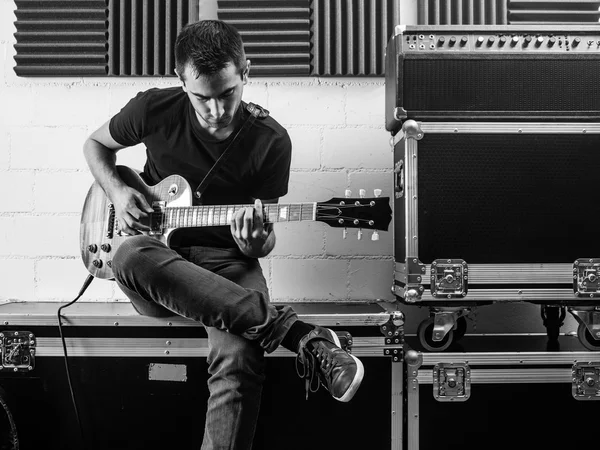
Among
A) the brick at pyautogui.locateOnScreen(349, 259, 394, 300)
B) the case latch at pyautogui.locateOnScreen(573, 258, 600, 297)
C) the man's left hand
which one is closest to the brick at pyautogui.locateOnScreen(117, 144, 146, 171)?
the man's left hand

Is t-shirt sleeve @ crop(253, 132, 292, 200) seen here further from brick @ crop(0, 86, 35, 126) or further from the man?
brick @ crop(0, 86, 35, 126)

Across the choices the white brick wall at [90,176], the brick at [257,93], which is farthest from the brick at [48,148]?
the brick at [257,93]

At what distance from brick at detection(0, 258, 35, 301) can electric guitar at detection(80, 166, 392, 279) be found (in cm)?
66

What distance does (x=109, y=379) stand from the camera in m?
1.69

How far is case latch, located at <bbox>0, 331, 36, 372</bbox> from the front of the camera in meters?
1.69

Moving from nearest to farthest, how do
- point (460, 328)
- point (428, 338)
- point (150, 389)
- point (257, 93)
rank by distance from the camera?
point (150, 389)
point (428, 338)
point (460, 328)
point (257, 93)

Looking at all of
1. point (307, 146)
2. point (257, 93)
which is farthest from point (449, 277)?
point (257, 93)

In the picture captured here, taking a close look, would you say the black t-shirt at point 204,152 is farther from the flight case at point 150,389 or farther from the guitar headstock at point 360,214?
the flight case at point 150,389

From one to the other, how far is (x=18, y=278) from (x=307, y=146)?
4.77 ft

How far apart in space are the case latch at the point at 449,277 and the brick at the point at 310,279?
655 mm

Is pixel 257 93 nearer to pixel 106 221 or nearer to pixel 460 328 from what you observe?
pixel 106 221

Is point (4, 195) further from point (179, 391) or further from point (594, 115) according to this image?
point (594, 115)

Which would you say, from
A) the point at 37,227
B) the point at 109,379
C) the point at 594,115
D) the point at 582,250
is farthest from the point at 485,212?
the point at 37,227

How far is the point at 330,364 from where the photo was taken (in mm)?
1381
